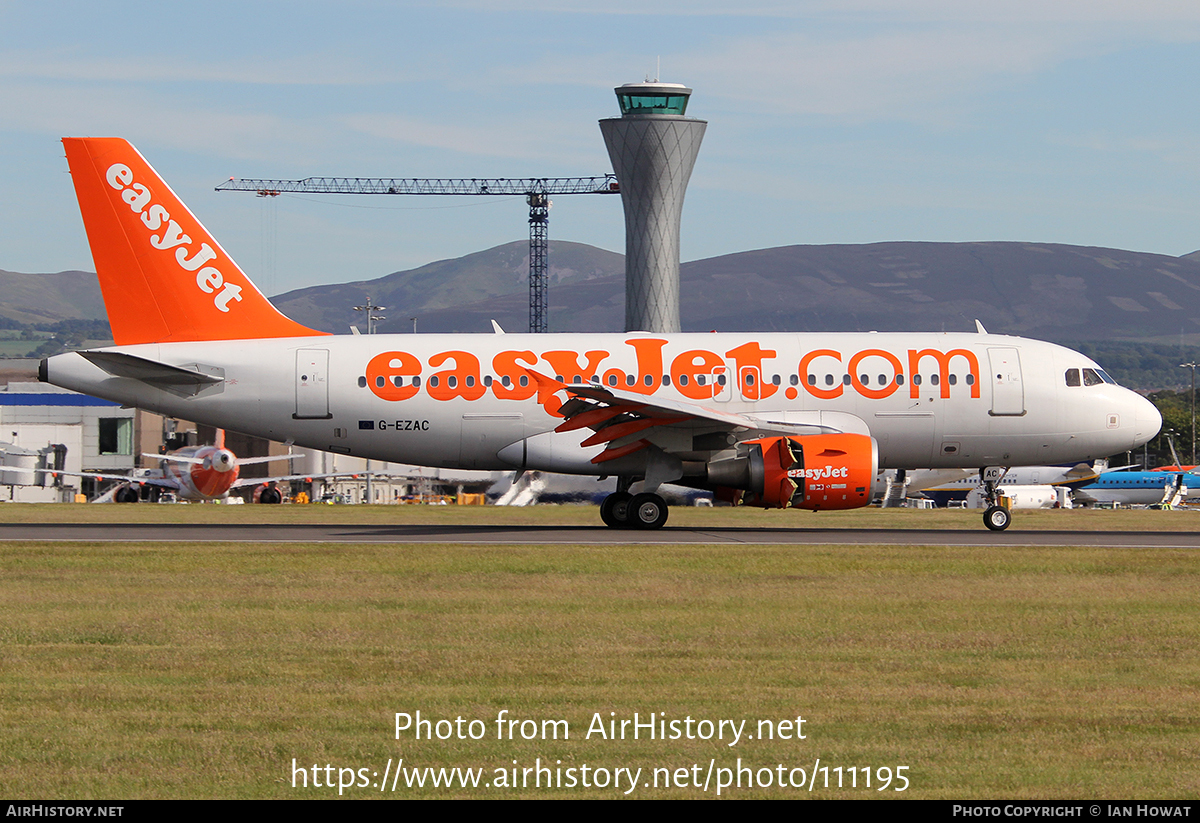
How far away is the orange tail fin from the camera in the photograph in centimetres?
3083

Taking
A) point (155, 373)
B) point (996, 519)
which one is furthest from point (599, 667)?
point (996, 519)

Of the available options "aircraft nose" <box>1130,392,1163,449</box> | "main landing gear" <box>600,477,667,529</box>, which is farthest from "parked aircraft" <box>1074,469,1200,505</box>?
"main landing gear" <box>600,477,667,529</box>

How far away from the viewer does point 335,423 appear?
3078cm

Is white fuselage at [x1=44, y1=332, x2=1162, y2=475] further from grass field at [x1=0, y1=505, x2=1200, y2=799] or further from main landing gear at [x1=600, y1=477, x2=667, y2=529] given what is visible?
grass field at [x1=0, y1=505, x2=1200, y2=799]

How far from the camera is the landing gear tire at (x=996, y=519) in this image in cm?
3119

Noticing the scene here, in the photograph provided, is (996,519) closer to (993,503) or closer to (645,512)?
(993,503)

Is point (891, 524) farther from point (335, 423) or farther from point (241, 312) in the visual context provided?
point (241, 312)

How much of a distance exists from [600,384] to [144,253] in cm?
1087

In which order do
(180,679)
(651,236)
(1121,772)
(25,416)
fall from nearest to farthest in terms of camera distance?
(1121,772) < (180,679) < (25,416) < (651,236)

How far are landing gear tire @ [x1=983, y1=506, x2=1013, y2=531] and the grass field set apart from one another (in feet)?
24.9

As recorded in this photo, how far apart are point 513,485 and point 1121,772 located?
4287 centimetres

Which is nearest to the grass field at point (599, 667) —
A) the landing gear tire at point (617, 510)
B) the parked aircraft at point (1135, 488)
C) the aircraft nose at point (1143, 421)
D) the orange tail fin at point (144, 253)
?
the landing gear tire at point (617, 510)

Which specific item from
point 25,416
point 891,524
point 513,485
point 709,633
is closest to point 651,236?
point 25,416

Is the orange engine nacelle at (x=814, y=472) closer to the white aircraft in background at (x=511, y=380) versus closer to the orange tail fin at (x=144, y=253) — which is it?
the white aircraft in background at (x=511, y=380)
